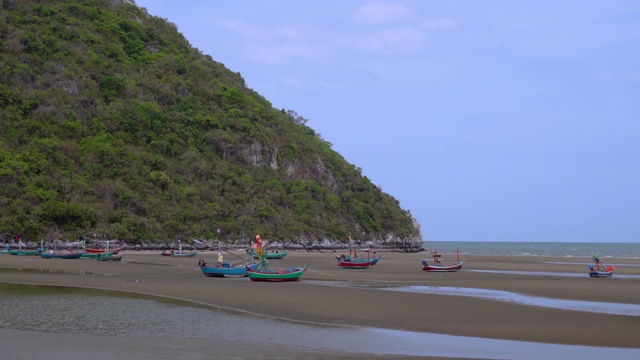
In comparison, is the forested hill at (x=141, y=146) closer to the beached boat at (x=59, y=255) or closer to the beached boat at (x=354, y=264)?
the beached boat at (x=59, y=255)

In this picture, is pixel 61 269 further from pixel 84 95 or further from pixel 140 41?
pixel 140 41

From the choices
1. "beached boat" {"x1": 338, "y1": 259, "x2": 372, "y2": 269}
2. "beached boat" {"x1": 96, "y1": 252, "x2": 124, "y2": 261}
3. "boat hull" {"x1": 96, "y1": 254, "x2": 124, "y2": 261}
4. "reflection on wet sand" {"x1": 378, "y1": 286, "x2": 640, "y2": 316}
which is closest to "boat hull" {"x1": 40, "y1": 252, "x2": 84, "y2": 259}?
"beached boat" {"x1": 96, "y1": 252, "x2": 124, "y2": 261}

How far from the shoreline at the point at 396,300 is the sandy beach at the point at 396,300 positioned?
0.03 meters

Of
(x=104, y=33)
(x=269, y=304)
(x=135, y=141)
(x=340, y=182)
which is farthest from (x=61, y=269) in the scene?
(x=340, y=182)

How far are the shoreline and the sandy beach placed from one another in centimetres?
3

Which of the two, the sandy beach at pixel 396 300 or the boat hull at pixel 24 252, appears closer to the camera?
the sandy beach at pixel 396 300

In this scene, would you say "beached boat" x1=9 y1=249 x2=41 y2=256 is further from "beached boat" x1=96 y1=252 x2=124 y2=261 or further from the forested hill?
"beached boat" x1=96 y1=252 x2=124 y2=261

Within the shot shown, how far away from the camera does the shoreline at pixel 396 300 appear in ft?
65.2

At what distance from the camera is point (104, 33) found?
108125mm

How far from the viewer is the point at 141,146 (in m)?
92.6

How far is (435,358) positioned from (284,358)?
148 inches

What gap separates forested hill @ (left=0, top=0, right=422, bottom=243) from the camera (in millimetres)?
77438

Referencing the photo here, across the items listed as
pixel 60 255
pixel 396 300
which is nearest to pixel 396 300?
pixel 396 300

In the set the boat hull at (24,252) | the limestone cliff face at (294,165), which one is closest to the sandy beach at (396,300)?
the boat hull at (24,252)
